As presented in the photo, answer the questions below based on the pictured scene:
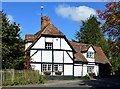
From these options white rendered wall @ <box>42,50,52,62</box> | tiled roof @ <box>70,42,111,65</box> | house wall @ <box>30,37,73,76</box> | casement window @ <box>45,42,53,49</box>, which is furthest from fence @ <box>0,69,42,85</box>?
tiled roof @ <box>70,42,111,65</box>

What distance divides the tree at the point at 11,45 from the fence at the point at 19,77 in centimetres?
185

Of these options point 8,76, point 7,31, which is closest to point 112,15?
point 8,76

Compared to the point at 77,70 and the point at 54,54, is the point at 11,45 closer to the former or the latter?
the point at 54,54

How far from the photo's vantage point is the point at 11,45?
119 ft

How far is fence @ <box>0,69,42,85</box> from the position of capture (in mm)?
32312

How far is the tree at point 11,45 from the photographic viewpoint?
3519cm

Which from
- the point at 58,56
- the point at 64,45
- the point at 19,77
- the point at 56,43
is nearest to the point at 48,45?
the point at 56,43

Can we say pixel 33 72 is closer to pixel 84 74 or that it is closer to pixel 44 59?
pixel 44 59

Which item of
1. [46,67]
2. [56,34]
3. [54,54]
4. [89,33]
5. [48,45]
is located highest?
[89,33]

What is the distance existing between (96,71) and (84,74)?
15.6 ft

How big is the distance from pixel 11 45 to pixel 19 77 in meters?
4.45

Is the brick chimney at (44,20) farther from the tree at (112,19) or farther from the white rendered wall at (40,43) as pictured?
the tree at (112,19)

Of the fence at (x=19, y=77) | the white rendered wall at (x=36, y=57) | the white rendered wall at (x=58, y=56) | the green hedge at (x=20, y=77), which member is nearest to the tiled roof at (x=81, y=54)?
the white rendered wall at (x=58, y=56)

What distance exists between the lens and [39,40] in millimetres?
46438
